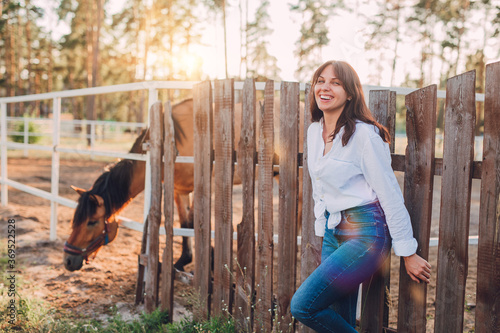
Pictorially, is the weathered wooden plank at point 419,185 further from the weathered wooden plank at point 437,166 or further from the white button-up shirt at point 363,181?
the white button-up shirt at point 363,181

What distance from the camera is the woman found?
5.28 ft

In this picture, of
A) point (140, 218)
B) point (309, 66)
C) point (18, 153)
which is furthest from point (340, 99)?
point (309, 66)

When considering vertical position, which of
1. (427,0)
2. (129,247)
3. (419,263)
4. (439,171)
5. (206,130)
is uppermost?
(427,0)

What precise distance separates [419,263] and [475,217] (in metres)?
6.50

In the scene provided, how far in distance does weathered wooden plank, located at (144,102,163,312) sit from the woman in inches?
64.5

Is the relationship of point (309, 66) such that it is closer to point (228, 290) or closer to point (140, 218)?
point (140, 218)

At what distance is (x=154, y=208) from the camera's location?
309 cm

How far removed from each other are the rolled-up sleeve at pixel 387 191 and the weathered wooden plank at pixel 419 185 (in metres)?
0.29

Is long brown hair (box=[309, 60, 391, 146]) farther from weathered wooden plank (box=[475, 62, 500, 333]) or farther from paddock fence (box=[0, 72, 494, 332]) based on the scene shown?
weathered wooden plank (box=[475, 62, 500, 333])

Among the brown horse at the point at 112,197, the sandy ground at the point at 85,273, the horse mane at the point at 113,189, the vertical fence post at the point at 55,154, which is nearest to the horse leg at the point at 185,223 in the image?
the brown horse at the point at 112,197

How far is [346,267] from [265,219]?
87cm

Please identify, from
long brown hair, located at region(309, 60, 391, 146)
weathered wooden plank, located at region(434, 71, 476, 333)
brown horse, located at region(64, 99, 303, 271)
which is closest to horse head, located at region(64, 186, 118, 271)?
brown horse, located at region(64, 99, 303, 271)

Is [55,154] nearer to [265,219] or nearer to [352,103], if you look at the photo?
[265,219]

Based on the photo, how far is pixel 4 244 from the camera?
4.62 meters
